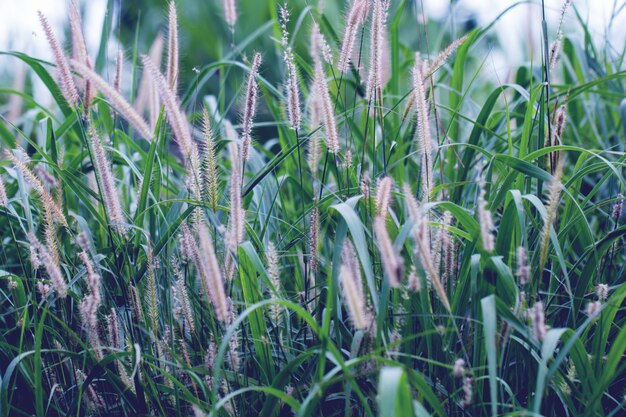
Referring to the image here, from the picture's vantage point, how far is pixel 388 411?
1.25 m

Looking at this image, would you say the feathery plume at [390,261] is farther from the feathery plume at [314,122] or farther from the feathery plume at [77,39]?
the feathery plume at [77,39]

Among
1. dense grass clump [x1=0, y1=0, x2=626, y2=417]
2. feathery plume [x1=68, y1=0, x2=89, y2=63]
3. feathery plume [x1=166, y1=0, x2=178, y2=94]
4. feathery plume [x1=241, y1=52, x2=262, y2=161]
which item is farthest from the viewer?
feathery plume [x1=68, y1=0, x2=89, y2=63]

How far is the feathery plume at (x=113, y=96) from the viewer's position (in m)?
1.76

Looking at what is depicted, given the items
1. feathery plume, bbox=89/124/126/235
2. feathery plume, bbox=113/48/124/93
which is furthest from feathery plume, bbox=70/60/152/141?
feathery plume, bbox=113/48/124/93

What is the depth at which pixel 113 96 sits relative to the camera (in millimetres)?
1822

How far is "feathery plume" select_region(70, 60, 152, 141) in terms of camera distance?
176cm

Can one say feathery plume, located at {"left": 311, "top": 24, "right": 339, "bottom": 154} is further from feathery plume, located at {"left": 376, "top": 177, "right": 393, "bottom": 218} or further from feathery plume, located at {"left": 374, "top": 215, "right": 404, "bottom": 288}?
feathery plume, located at {"left": 374, "top": 215, "right": 404, "bottom": 288}

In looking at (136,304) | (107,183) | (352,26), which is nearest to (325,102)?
(352,26)

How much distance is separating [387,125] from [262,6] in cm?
573

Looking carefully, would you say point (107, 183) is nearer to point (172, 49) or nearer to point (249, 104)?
point (249, 104)

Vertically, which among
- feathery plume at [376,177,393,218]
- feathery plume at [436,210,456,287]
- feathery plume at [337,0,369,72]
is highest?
feathery plume at [337,0,369,72]

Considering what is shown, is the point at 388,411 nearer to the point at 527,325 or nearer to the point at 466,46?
the point at 527,325

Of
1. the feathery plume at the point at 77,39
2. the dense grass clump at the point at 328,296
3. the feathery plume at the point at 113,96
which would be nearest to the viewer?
the dense grass clump at the point at 328,296

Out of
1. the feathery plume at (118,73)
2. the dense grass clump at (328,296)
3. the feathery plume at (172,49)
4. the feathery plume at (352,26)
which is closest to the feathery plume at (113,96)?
the dense grass clump at (328,296)
